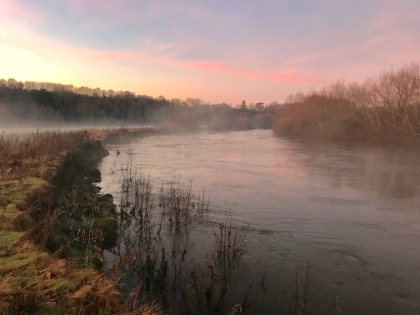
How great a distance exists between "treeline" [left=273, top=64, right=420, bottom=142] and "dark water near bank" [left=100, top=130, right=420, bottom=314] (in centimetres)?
3016

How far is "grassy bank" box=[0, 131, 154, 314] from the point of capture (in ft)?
16.2

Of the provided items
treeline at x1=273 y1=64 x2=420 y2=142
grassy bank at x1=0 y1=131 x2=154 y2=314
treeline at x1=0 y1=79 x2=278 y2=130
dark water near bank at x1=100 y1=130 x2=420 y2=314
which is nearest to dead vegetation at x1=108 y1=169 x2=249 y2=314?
dark water near bank at x1=100 y1=130 x2=420 y2=314

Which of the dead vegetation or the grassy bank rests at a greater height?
the grassy bank

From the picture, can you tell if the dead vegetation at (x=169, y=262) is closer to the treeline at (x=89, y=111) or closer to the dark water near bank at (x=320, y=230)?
the dark water near bank at (x=320, y=230)

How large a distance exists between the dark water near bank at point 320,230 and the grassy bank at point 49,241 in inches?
112

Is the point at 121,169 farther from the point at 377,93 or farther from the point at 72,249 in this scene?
the point at 377,93

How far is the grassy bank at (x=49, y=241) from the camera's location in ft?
16.2

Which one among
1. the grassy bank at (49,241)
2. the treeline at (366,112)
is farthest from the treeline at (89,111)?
the grassy bank at (49,241)

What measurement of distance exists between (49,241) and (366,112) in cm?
5596

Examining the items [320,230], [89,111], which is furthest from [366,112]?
[89,111]

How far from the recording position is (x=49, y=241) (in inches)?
309

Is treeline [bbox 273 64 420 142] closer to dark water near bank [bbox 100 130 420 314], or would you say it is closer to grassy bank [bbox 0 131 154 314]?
dark water near bank [bbox 100 130 420 314]

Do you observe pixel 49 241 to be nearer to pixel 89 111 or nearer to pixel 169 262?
pixel 169 262

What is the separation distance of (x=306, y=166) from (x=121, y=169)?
13.4 metres
